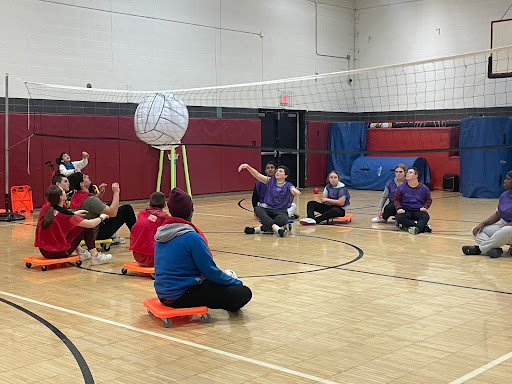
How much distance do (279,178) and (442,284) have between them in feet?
15.1

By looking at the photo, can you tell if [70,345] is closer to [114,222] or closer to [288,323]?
[288,323]

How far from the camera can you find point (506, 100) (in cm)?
1864

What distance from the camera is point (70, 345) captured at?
16.3 feet

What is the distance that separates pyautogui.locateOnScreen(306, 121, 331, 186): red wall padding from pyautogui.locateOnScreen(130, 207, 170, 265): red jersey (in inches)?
559

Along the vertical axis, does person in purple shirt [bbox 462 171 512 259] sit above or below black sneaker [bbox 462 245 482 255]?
above

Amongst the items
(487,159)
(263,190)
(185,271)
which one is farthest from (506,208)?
(487,159)

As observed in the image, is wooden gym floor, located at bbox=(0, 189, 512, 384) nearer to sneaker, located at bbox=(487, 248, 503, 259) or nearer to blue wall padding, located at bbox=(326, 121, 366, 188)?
sneaker, located at bbox=(487, 248, 503, 259)

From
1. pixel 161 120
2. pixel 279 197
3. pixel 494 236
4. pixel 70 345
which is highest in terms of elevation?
pixel 161 120

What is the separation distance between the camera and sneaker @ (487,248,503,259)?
8.41 metres

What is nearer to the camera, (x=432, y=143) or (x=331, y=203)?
(x=331, y=203)

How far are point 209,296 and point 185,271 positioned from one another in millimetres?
291

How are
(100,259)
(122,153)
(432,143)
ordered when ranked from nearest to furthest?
(100,259) → (122,153) → (432,143)

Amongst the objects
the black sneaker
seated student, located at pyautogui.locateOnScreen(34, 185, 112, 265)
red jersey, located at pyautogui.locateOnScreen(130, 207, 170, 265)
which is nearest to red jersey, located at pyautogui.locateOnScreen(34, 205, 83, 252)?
seated student, located at pyautogui.locateOnScreen(34, 185, 112, 265)

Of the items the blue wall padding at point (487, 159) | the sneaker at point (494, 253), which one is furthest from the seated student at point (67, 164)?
the blue wall padding at point (487, 159)
